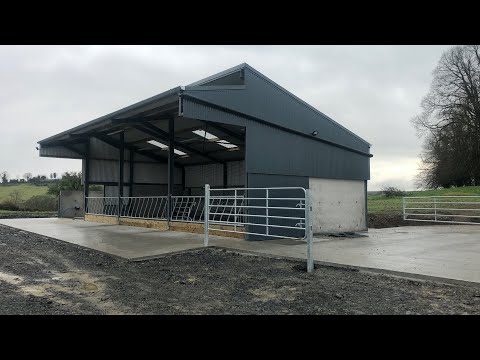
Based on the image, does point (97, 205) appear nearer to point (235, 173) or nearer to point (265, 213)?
point (235, 173)

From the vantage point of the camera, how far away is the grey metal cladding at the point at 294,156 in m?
9.89

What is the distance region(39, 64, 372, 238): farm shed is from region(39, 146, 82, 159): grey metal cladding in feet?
0.14

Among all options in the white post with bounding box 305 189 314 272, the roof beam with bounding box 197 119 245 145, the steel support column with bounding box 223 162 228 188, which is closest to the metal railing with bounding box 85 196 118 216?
the steel support column with bounding box 223 162 228 188

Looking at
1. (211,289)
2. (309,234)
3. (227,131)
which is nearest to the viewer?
(211,289)

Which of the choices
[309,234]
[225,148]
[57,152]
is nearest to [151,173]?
[57,152]

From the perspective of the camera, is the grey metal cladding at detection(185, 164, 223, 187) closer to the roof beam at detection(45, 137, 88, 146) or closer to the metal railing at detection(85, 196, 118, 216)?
the metal railing at detection(85, 196, 118, 216)

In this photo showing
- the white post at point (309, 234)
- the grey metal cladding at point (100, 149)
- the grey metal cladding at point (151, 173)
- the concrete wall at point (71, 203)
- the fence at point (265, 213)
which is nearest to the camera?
the white post at point (309, 234)

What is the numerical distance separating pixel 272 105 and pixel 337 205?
4.29 meters

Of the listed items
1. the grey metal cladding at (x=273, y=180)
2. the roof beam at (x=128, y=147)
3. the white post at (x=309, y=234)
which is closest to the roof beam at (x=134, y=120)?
the roof beam at (x=128, y=147)

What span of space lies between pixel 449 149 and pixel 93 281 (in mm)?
26147

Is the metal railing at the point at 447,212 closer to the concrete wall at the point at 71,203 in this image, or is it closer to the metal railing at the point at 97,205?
the metal railing at the point at 97,205

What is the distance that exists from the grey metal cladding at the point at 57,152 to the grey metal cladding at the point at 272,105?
36.7ft

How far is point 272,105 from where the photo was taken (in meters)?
10.4
